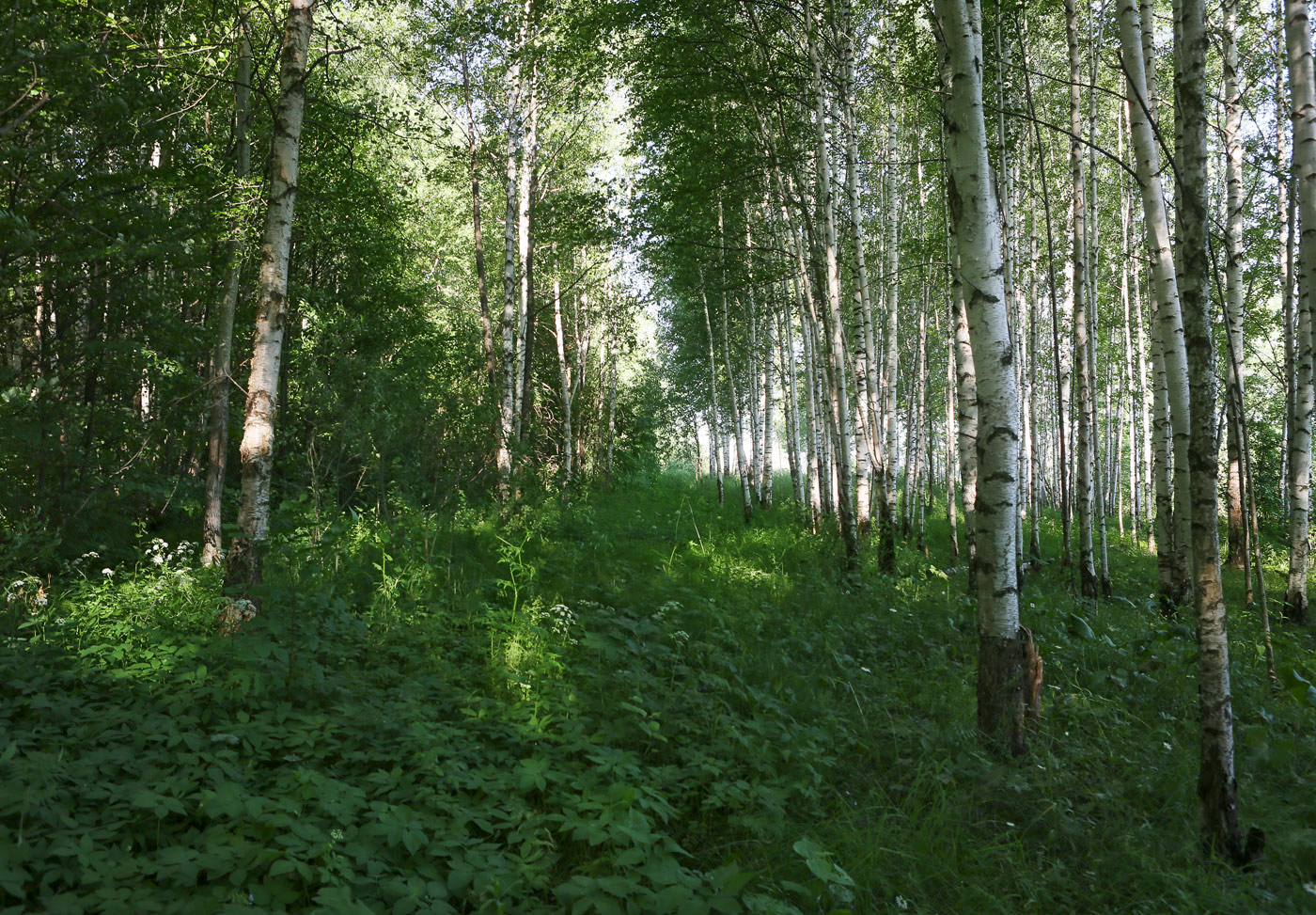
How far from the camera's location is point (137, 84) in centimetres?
695

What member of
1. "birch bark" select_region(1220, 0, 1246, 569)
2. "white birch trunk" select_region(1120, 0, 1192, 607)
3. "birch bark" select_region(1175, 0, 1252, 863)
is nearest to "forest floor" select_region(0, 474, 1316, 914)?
"birch bark" select_region(1175, 0, 1252, 863)

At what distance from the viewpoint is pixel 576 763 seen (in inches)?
124

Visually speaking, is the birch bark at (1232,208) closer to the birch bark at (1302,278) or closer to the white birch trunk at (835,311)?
the birch bark at (1302,278)

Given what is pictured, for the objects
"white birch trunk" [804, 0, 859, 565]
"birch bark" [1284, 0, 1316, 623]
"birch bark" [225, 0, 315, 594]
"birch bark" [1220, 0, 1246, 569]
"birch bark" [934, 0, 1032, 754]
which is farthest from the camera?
"white birch trunk" [804, 0, 859, 565]

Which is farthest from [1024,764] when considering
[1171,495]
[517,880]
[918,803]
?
[1171,495]

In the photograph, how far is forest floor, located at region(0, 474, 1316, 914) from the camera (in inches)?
90.0

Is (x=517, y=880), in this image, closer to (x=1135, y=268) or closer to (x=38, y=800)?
(x=38, y=800)

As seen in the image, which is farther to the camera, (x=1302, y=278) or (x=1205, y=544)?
(x=1302, y=278)

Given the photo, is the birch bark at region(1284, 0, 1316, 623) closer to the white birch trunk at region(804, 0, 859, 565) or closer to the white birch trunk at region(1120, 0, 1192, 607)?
the white birch trunk at region(1120, 0, 1192, 607)

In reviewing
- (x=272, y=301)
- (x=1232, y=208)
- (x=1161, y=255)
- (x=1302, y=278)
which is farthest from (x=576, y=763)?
(x=1232, y=208)

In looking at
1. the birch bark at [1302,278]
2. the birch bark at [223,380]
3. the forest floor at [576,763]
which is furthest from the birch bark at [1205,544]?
the birch bark at [223,380]

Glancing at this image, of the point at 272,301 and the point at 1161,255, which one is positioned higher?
the point at 1161,255

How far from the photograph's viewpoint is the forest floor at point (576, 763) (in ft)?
7.50

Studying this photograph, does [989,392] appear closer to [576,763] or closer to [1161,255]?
[576,763]
